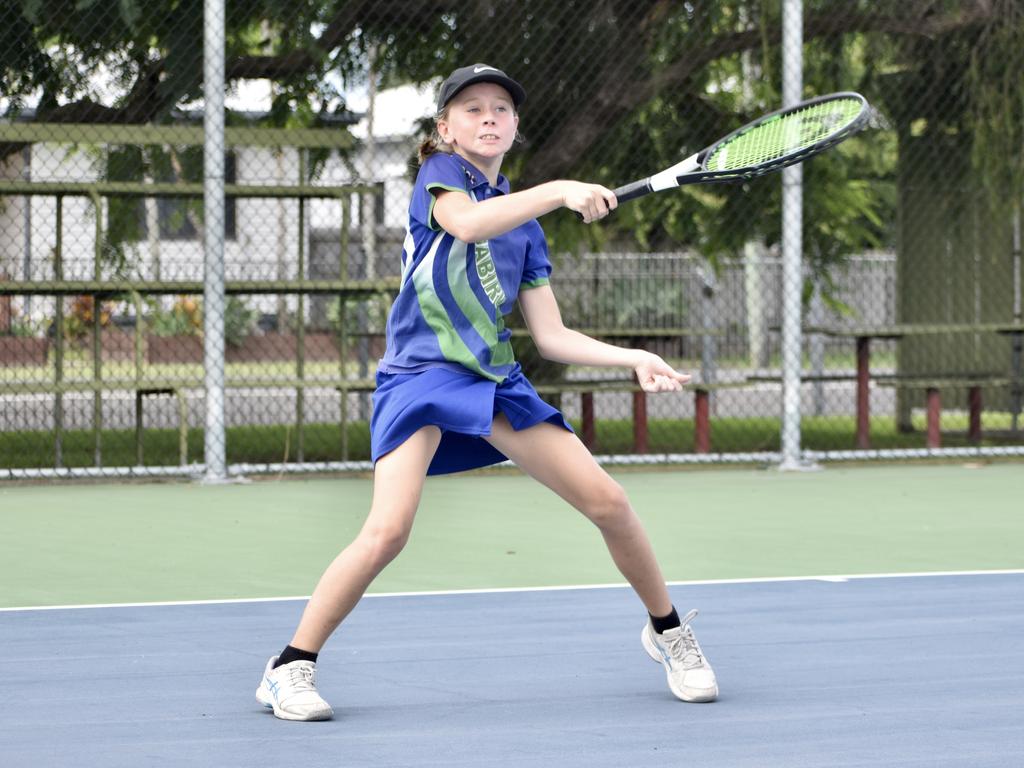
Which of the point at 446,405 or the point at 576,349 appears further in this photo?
the point at 576,349

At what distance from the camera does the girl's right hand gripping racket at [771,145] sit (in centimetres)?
415

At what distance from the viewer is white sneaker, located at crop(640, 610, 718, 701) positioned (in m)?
4.16

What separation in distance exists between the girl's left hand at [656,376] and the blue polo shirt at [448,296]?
1.17ft

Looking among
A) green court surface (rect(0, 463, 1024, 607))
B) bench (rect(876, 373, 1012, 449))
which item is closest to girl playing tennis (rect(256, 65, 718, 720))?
green court surface (rect(0, 463, 1024, 607))

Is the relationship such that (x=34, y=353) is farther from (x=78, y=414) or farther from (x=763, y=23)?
(x=763, y=23)

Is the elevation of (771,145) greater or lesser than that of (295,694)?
greater

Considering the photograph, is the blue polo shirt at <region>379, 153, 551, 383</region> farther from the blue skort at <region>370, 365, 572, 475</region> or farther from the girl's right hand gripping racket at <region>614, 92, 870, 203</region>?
the girl's right hand gripping racket at <region>614, 92, 870, 203</region>

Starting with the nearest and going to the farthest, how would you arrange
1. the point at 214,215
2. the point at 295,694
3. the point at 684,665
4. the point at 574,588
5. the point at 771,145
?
the point at 295,694, the point at 684,665, the point at 771,145, the point at 574,588, the point at 214,215

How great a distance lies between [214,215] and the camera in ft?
30.0

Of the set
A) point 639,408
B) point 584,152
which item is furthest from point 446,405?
point 584,152

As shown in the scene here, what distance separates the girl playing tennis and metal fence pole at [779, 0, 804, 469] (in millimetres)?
5646

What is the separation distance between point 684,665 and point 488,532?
11.3ft

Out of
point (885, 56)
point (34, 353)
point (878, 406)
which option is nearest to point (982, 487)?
point (885, 56)

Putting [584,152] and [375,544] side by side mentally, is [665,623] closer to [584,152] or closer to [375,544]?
[375,544]
